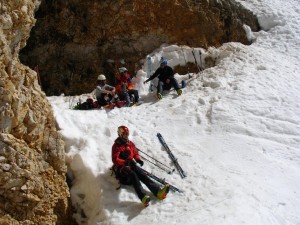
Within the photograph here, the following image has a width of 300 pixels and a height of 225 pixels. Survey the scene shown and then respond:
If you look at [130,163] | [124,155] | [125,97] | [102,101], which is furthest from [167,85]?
[130,163]

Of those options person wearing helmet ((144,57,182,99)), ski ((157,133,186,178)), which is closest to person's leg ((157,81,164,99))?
Answer: person wearing helmet ((144,57,182,99))

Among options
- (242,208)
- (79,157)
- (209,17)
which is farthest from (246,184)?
(209,17)

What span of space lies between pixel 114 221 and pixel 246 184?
127 inches

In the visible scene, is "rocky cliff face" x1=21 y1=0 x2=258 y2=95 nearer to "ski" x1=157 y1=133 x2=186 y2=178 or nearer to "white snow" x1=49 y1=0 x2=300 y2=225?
"white snow" x1=49 y1=0 x2=300 y2=225

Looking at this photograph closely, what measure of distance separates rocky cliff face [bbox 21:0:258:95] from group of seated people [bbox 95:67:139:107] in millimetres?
2416

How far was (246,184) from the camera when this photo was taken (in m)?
9.89

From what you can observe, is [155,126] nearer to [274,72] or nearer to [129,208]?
[129,208]

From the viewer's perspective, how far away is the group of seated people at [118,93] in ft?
44.4

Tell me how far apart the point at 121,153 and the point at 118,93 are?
4594mm

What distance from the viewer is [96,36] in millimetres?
16859

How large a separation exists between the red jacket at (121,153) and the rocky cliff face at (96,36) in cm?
715

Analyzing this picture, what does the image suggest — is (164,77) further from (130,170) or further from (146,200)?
(146,200)

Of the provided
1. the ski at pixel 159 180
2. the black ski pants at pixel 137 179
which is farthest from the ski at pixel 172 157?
the black ski pants at pixel 137 179

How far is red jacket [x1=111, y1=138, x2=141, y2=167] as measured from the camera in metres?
9.58
